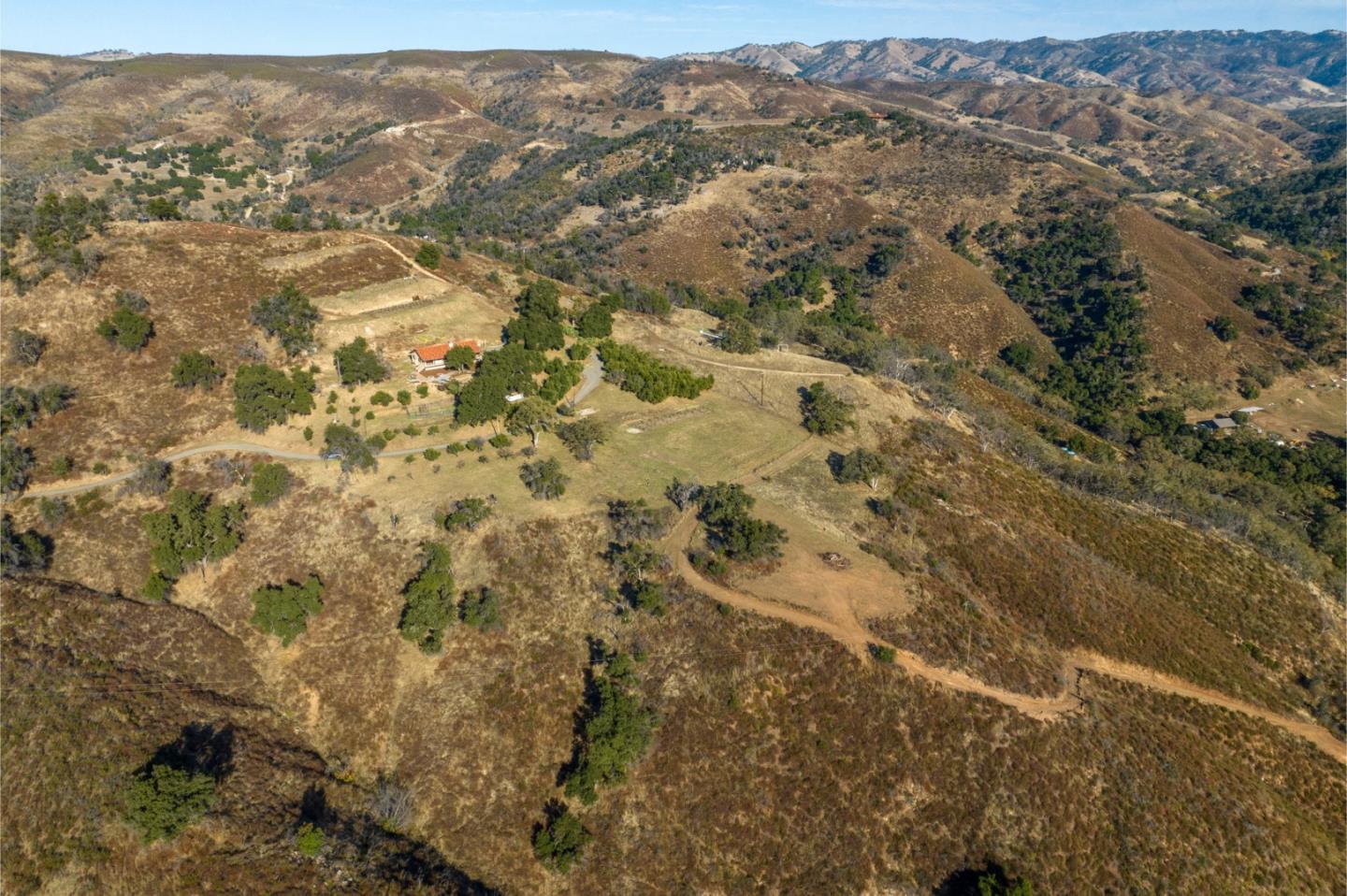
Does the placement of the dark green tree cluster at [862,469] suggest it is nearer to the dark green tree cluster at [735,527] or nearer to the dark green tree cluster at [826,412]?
the dark green tree cluster at [826,412]

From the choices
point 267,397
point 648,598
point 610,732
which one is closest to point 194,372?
point 267,397

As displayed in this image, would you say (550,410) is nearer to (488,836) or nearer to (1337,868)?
(488,836)

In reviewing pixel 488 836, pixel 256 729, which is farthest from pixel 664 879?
pixel 256 729

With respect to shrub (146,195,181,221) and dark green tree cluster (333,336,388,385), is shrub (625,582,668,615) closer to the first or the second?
dark green tree cluster (333,336,388,385)

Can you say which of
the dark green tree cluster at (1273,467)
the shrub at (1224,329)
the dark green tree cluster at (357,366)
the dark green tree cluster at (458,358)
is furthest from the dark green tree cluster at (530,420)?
the shrub at (1224,329)

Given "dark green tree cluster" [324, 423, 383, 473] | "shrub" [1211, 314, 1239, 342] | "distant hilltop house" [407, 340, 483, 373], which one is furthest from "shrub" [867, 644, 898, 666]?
"shrub" [1211, 314, 1239, 342]

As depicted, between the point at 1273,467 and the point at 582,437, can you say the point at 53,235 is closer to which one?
the point at 582,437
